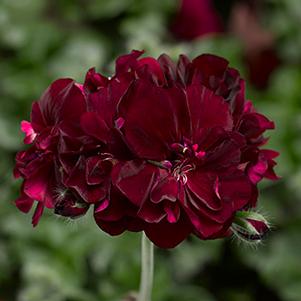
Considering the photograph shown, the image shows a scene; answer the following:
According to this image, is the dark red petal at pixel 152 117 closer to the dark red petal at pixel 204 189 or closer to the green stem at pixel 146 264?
the dark red petal at pixel 204 189

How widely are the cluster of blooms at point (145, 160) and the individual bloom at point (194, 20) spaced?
3.23 ft

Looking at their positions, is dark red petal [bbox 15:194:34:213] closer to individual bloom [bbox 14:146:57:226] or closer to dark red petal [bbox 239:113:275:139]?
individual bloom [bbox 14:146:57:226]

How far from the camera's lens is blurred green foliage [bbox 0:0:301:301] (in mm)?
1547

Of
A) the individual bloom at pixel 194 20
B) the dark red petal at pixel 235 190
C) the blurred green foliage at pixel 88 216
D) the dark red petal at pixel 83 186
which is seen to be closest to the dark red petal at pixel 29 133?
the dark red petal at pixel 83 186

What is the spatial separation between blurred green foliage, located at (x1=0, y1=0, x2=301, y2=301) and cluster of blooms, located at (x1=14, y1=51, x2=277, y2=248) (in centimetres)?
57

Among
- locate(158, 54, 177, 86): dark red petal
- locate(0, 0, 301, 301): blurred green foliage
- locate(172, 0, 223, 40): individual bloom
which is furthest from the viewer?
locate(172, 0, 223, 40): individual bloom

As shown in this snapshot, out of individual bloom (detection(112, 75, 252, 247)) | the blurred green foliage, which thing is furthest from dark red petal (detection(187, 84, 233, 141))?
the blurred green foliage

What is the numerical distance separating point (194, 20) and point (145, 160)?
1.07 m

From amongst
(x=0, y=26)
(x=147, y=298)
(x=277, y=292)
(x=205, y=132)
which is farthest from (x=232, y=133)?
(x=0, y=26)

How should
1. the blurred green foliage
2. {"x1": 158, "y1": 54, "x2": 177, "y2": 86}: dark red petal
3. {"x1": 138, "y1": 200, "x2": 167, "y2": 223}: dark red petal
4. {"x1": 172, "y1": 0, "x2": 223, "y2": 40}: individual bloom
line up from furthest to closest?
{"x1": 172, "y1": 0, "x2": 223, "y2": 40}: individual bloom
the blurred green foliage
{"x1": 158, "y1": 54, "x2": 177, "y2": 86}: dark red petal
{"x1": 138, "y1": 200, "x2": 167, "y2": 223}: dark red petal

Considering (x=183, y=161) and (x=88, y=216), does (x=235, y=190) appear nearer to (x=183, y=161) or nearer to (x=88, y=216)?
(x=183, y=161)

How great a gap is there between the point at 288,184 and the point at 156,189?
91 cm

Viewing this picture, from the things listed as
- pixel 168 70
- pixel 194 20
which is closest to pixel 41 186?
pixel 168 70

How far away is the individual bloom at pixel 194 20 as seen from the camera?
190 centimetres
